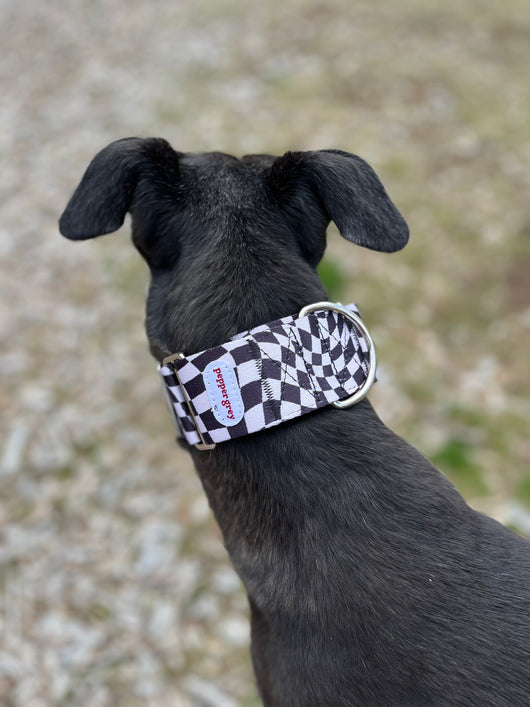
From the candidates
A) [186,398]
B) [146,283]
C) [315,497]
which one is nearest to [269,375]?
[186,398]

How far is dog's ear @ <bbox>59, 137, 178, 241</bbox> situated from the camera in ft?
7.79

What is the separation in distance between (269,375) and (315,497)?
0.44 meters

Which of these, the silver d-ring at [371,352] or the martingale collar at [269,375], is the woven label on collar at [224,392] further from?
the silver d-ring at [371,352]

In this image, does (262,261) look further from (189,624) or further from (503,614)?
(189,624)

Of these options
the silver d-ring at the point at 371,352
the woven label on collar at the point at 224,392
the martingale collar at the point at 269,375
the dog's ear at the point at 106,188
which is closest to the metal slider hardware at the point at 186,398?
the martingale collar at the point at 269,375

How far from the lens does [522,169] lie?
6.55 meters

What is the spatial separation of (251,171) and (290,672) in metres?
1.81

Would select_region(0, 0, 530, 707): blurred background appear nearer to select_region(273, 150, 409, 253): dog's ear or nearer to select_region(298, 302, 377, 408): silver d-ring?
select_region(298, 302, 377, 408): silver d-ring

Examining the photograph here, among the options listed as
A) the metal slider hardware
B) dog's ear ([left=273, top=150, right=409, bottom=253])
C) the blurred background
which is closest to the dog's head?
dog's ear ([left=273, top=150, right=409, bottom=253])

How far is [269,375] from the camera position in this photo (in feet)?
6.42

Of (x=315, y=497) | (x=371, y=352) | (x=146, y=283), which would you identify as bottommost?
(x=315, y=497)

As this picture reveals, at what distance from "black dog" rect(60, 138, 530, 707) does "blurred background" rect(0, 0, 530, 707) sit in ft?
5.79

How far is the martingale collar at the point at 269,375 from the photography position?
6.47 ft

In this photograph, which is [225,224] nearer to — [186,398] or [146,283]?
[186,398]
